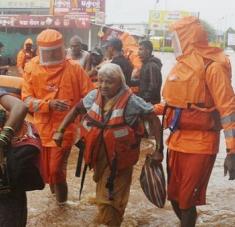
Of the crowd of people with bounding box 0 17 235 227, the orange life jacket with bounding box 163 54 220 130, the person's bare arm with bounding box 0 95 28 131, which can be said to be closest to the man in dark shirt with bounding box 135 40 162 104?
the crowd of people with bounding box 0 17 235 227

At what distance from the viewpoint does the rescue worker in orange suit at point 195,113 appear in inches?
165

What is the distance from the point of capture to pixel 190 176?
4.36m

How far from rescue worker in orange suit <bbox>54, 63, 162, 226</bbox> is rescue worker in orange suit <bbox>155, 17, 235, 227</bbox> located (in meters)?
0.24

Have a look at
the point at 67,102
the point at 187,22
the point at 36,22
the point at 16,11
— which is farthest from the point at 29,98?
the point at 16,11

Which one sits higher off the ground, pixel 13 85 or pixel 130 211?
pixel 13 85

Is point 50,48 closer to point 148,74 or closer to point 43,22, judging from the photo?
point 148,74

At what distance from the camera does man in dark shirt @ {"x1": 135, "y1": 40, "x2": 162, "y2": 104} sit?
30.0ft

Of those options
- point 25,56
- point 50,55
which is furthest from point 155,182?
point 25,56

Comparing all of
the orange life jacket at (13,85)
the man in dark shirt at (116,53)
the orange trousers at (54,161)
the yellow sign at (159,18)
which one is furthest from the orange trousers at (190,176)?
the yellow sign at (159,18)

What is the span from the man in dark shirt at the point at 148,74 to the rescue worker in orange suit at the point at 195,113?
4.52m

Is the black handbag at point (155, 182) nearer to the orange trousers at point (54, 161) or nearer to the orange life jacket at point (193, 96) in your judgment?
the orange life jacket at point (193, 96)

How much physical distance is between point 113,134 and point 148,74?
477 centimetres

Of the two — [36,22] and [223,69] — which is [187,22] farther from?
[36,22]

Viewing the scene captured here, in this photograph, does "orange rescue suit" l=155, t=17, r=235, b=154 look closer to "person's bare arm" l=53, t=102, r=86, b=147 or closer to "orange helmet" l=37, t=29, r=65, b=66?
"person's bare arm" l=53, t=102, r=86, b=147
